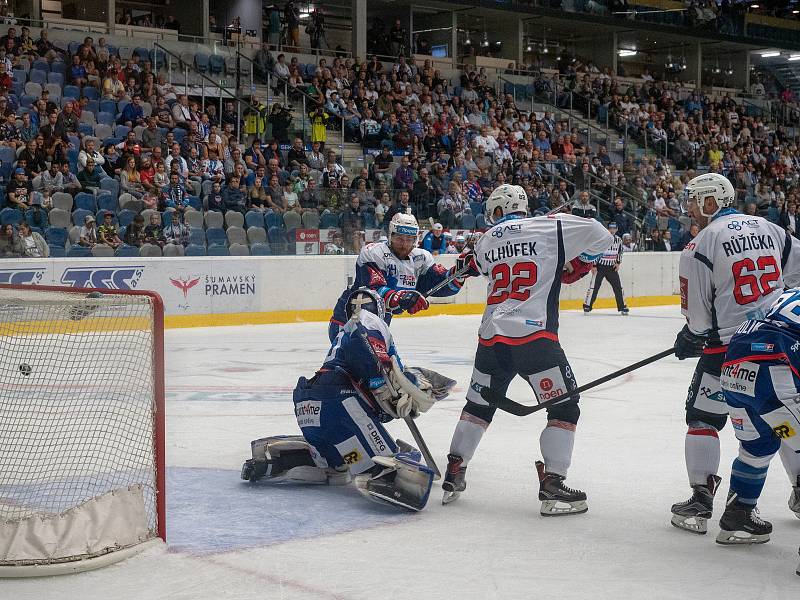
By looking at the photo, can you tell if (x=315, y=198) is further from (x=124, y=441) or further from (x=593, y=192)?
(x=124, y=441)

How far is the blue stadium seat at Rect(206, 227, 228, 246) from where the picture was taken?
12711 mm

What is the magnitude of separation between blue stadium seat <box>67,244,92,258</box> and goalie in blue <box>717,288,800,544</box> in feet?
30.1

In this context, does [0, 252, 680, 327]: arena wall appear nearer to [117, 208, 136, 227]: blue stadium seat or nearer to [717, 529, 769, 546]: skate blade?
[117, 208, 136, 227]: blue stadium seat

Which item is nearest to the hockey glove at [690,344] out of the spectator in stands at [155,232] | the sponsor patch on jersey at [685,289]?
the sponsor patch on jersey at [685,289]

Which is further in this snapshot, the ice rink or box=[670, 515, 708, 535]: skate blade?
box=[670, 515, 708, 535]: skate blade

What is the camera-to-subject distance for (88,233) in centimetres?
1180

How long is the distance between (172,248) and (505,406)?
27.3 ft

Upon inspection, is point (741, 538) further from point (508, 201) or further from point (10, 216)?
point (10, 216)

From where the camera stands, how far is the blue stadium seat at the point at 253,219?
514 inches

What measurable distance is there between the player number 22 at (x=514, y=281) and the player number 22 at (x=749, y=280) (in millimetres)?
870

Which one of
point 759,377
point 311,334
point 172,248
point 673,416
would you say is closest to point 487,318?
point 759,377

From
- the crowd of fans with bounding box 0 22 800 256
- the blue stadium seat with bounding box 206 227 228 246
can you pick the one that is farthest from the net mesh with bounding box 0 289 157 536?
the blue stadium seat with bounding box 206 227 228 246

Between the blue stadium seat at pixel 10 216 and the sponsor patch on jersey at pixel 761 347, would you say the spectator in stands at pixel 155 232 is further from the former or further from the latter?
the sponsor patch on jersey at pixel 761 347

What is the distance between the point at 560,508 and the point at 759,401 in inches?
43.4
